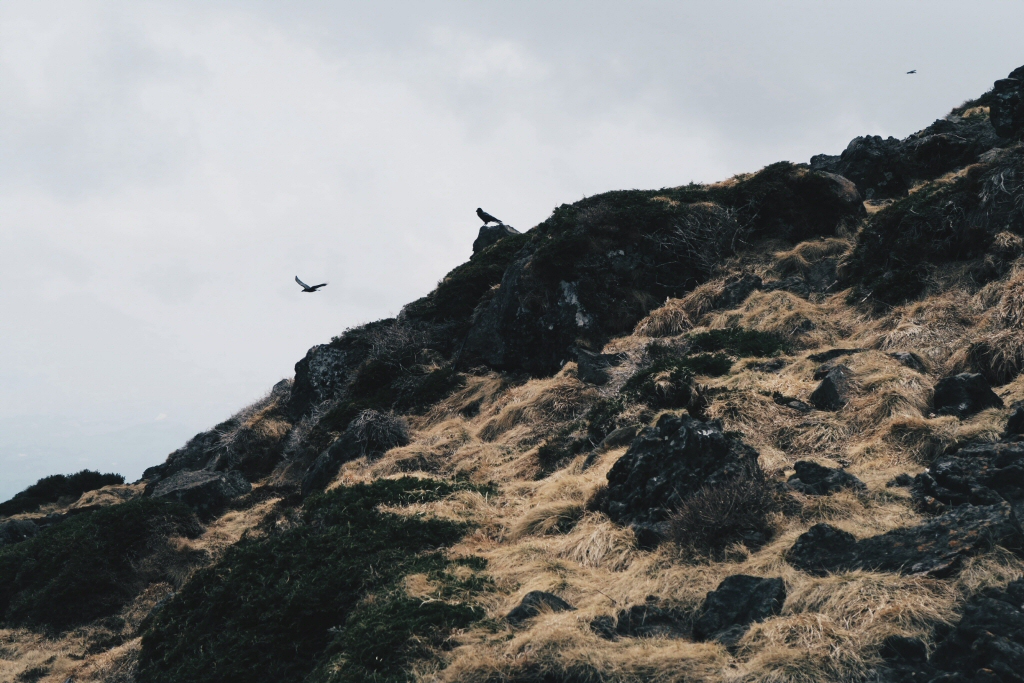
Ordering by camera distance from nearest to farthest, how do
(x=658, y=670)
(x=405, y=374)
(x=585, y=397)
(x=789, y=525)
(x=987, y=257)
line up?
(x=658, y=670) < (x=789, y=525) < (x=987, y=257) < (x=585, y=397) < (x=405, y=374)

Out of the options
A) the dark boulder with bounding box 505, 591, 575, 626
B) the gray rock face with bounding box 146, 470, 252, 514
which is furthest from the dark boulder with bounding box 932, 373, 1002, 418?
the gray rock face with bounding box 146, 470, 252, 514

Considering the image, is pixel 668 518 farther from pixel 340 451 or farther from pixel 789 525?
pixel 340 451

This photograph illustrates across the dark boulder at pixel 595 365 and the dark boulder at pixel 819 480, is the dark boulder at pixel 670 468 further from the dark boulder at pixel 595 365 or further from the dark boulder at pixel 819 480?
the dark boulder at pixel 595 365

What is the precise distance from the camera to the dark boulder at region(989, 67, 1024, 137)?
17.6 meters

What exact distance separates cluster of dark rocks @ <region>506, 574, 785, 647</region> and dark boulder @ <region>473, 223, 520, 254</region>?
21945 millimetres

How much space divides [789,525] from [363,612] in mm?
4590

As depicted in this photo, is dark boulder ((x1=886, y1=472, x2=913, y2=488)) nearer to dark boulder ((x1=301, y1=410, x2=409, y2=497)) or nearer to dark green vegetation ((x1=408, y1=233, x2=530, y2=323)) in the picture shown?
dark boulder ((x1=301, y1=410, x2=409, y2=497))

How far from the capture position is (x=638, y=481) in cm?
905

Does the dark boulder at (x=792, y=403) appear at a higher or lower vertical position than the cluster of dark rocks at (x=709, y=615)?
higher

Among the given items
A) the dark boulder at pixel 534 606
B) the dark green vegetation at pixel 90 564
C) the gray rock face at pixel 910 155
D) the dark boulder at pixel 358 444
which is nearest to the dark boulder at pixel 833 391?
the dark boulder at pixel 534 606

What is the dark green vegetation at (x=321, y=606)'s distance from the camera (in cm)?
709

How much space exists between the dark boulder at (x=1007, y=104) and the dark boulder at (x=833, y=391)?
428 inches

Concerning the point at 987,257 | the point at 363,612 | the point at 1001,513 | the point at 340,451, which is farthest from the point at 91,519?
the point at 987,257

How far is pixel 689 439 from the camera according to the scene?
28.8 ft
